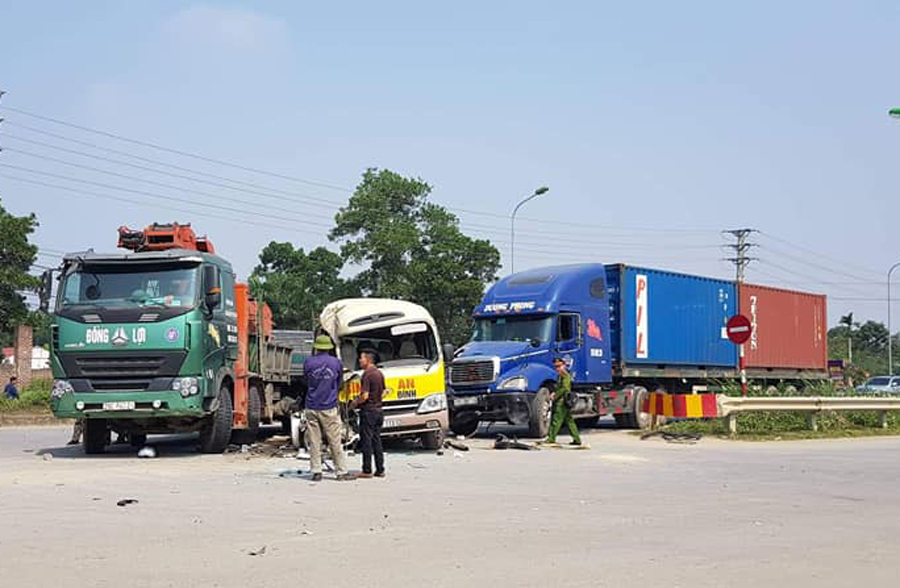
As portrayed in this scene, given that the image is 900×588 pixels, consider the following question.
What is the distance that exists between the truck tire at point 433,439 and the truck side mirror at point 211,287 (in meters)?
4.19

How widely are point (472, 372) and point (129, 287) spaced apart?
7.67 meters

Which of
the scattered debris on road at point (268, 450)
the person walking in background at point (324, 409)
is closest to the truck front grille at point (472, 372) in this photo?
the scattered debris on road at point (268, 450)

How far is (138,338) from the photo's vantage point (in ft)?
53.2

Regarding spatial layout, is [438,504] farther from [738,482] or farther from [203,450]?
[203,450]

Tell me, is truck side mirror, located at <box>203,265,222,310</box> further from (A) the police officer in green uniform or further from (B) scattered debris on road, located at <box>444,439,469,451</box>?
(A) the police officer in green uniform

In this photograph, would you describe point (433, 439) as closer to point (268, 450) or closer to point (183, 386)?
point (268, 450)

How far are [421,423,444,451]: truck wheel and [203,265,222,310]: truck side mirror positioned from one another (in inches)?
165

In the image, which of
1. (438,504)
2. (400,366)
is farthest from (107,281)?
(438,504)

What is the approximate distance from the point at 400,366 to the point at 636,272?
9654 millimetres

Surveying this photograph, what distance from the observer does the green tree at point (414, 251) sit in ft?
187

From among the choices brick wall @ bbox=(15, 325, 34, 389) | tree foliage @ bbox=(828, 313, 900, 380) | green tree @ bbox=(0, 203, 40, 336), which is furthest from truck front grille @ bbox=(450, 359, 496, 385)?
tree foliage @ bbox=(828, 313, 900, 380)

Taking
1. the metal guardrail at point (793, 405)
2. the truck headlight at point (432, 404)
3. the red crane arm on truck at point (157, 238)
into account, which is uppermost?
the red crane arm on truck at point (157, 238)

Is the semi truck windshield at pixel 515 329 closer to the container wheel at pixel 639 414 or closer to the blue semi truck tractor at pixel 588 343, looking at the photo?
the blue semi truck tractor at pixel 588 343

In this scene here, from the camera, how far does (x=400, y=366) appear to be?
1762cm
